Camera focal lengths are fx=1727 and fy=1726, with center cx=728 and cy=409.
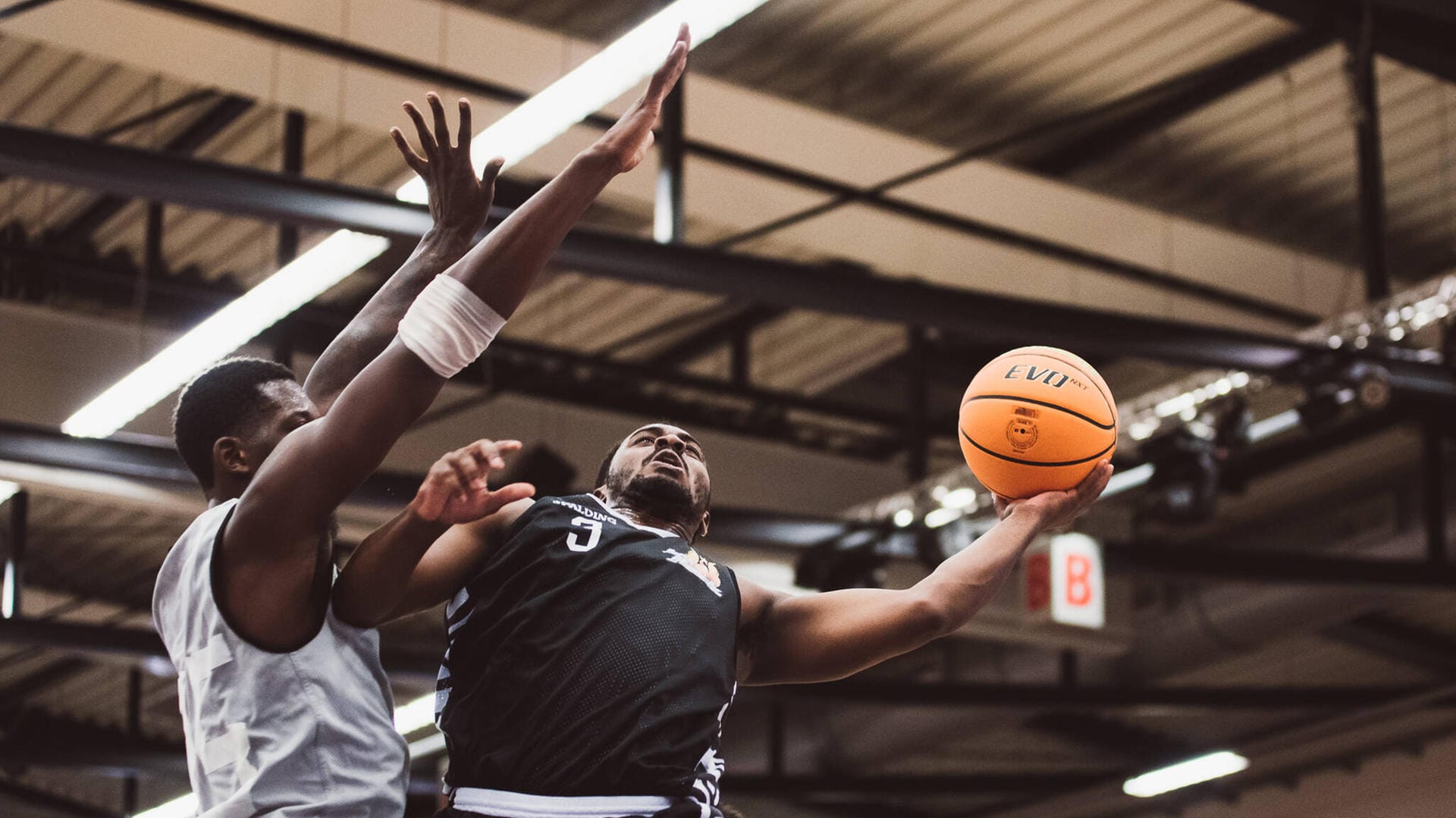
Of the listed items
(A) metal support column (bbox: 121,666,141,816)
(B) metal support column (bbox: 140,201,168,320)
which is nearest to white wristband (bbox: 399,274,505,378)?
(B) metal support column (bbox: 140,201,168,320)

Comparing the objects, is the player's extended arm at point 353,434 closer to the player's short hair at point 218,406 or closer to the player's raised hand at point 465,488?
the player's raised hand at point 465,488

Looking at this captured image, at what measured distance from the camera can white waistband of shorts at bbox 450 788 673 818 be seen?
3.13 metres

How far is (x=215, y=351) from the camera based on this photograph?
26.7ft

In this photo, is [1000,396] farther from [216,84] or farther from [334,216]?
[216,84]

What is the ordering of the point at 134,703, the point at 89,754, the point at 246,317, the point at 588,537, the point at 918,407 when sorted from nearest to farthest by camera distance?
the point at 588,537, the point at 246,317, the point at 918,407, the point at 89,754, the point at 134,703

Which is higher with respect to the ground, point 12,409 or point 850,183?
point 850,183

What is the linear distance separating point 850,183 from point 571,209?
7277mm

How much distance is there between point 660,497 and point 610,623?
48 centimetres

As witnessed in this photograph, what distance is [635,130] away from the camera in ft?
9.88

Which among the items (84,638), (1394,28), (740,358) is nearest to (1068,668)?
(740,358)

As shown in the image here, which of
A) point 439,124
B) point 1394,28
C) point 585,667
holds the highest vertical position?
point 1394,28

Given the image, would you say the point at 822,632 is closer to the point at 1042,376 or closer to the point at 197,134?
the point at 1042,376

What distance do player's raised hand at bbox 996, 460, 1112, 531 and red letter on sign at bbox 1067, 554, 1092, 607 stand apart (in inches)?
303

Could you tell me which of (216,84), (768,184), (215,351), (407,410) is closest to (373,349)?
(407,410)
